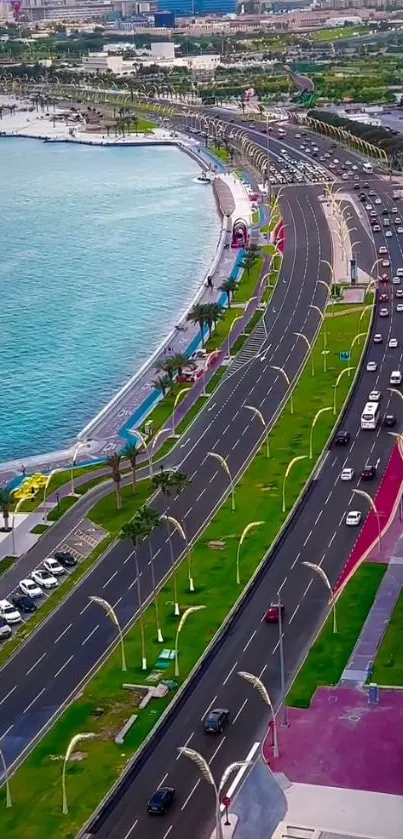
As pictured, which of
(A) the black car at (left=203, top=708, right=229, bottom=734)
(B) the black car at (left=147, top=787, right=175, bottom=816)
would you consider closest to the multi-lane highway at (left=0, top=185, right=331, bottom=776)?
(A) the black car at (left=203, top=708, right=229, bottom=734)

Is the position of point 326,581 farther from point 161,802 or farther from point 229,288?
point 229,288

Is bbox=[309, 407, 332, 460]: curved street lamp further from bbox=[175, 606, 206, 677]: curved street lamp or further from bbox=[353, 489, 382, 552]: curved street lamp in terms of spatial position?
bbox=[175, 606, 206, 677]: curved street lamp

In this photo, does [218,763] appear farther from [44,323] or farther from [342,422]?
[44,323]

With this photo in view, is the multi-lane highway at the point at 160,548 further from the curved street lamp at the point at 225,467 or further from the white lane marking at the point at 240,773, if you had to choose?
the white lane marking at the point at 240,773

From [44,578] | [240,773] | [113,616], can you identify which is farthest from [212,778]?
[44,578]

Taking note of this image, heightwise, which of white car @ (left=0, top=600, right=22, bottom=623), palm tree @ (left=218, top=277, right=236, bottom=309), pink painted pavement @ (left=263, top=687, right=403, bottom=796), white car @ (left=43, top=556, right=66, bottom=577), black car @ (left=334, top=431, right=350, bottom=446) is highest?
pink painted pavement @ (left=263, top=687, right=403, bottom=796)

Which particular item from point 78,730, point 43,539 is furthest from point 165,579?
point 78,730

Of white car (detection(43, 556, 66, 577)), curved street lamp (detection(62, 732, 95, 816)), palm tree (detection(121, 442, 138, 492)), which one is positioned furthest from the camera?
palm tree (detection(121, 442, 138, 492))
